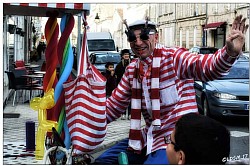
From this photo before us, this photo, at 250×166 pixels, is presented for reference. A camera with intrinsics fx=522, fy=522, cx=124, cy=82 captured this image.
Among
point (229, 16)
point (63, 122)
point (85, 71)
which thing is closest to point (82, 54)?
point (85, 71)

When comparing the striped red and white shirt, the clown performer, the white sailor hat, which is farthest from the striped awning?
the striped red and white shirt

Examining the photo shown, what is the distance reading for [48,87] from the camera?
16.3 ft

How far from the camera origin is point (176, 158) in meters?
2.28

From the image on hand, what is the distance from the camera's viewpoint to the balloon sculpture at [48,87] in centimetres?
469

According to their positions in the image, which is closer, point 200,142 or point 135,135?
point 200,142

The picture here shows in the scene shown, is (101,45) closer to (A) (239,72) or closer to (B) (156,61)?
(A) (239,72)

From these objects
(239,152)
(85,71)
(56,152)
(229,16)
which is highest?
(229,16)

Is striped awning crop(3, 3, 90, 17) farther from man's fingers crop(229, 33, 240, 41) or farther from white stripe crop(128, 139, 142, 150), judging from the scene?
man's fingers crop(229, 33, 240, 41)

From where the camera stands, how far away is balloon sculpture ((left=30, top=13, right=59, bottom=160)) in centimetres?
469

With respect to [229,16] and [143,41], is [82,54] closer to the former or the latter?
[143,41]

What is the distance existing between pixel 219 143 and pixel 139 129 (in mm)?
1386

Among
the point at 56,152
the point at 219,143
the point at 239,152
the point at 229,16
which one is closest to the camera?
the point at 219,143

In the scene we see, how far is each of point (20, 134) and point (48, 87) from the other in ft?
16.0

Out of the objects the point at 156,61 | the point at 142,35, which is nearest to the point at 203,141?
the point at 156,61
